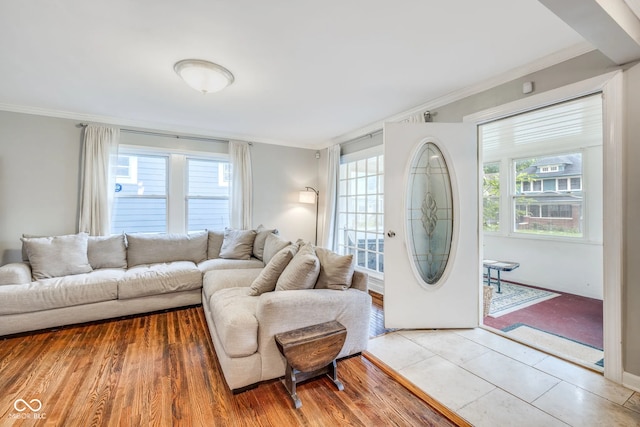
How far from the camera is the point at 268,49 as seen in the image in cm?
212

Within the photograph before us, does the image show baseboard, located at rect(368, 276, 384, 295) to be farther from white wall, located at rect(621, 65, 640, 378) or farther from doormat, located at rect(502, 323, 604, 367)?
white wall, located at rect(621, 65, 640, 378)

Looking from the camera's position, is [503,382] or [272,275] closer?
[503,382]

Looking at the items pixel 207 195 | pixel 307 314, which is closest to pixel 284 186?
pixel 207 195

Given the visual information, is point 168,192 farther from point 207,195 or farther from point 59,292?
point 59,292

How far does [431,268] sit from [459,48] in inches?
78.3

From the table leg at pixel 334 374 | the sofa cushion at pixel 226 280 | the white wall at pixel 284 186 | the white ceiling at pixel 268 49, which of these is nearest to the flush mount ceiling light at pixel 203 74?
the white ceiling at pixel 268 49

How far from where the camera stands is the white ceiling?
1701mm

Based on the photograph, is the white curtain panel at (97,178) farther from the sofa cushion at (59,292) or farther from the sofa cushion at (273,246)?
the sofa cushion at (273,246)

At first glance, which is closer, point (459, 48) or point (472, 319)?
point (459, 48)

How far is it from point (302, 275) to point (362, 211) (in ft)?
7.73

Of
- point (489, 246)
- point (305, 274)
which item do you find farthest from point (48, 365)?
point (489, 246)

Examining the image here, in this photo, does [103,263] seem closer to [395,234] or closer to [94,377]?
[94,377]

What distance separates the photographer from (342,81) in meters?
2.65

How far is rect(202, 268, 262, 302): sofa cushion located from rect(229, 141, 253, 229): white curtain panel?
1376 mm
